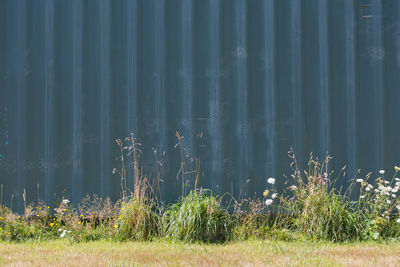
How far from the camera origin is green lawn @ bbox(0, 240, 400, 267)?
3.18 m

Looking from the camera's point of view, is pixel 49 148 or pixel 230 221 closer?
pixel 230 221

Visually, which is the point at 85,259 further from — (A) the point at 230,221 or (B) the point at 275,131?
(B) the point at 275,131

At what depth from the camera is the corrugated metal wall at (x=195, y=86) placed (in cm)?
486

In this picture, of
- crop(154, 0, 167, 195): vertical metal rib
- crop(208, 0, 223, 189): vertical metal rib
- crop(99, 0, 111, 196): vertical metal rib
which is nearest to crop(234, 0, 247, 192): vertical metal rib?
crop(208, 0, 223, 189): vertical metal rib

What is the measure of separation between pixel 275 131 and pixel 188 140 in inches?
40.1

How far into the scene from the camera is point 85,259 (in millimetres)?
3291

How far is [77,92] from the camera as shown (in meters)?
4.93

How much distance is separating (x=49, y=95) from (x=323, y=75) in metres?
3.25

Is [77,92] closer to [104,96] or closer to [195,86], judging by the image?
[104,96]

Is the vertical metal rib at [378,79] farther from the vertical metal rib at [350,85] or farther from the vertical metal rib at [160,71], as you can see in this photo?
the vertical metal rib at [160,71]

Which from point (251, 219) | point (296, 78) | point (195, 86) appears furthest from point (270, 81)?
point (251, 219)

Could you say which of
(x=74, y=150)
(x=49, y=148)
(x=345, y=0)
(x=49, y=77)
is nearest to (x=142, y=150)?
(x=74, y=150)

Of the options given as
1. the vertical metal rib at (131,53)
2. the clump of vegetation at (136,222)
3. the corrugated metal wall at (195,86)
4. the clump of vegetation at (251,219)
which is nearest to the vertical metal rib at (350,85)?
the corrugated metal wall at (195,86)

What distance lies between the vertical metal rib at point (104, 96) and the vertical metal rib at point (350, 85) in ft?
9.21
